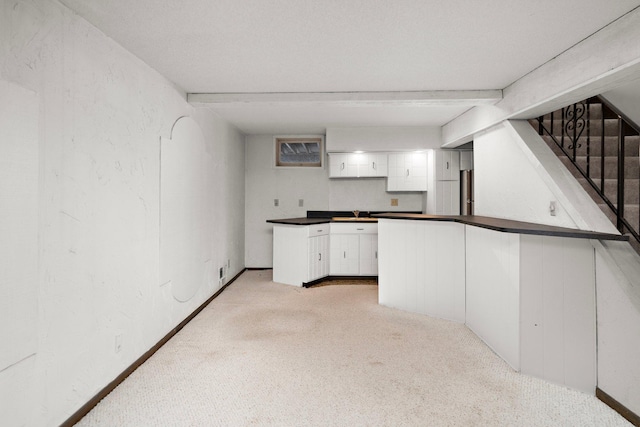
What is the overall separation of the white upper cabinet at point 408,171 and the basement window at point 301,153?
132cm

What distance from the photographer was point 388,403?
6.64ft

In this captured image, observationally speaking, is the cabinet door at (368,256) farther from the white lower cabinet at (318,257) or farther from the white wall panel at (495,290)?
the white wall panel at (495,290)

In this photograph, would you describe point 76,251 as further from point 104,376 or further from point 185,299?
point 185,299

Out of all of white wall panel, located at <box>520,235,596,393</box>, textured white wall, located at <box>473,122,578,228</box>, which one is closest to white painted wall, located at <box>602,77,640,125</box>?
textured white wall, located at <box>473,122,578,228</box>

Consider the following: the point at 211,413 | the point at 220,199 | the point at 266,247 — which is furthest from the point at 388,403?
the point at 266,247

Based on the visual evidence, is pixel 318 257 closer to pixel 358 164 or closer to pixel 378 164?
pixel 358 164

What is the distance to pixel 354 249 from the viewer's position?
A: 17.1ft

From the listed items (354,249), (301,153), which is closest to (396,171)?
(354,249)

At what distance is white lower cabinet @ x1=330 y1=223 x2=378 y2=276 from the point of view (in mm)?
5219

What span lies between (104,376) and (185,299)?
1218mm

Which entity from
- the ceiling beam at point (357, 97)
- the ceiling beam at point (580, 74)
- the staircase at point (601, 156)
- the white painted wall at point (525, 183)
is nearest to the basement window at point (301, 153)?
the ceiling beam at point (357, 97)

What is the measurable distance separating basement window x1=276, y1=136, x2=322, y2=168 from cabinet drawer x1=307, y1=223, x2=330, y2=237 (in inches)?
52.8

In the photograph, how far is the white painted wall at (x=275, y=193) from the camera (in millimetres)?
5926

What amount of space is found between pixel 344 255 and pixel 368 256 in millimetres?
385
